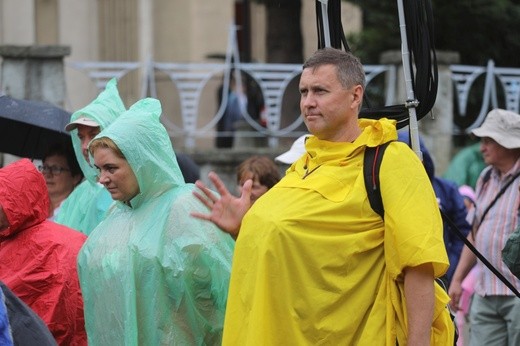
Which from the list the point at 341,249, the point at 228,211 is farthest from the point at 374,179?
the point at 228,211

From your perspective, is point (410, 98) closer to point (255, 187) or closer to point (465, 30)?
point (255, 187)

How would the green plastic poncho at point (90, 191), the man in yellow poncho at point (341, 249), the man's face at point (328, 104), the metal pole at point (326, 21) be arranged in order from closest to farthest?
the man in yellow poncho at point (341, 249)
the man's face at point (328, 104)
the metal pole at point (326, 21)
the green plastic poncho at point (90, 191)

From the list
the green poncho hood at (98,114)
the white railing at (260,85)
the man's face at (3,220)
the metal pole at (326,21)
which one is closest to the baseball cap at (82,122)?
the green poncho hood at (98,114)

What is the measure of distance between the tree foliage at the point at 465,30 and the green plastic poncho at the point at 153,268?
482 inches

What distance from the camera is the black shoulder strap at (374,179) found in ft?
16.4

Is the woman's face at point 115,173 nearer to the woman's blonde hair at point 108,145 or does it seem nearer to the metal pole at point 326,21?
the woman's blonde hair at point 108,145

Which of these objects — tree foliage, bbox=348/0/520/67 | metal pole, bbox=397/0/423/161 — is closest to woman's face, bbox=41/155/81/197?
metal pole, bbox=397/0/423/161

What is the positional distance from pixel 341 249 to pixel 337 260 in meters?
0.04

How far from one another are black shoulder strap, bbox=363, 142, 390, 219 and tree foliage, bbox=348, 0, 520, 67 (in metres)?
13.2

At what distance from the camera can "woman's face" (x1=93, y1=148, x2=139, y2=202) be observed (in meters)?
6.10

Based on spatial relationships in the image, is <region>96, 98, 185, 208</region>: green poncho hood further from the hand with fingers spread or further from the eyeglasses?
the eyeglasses

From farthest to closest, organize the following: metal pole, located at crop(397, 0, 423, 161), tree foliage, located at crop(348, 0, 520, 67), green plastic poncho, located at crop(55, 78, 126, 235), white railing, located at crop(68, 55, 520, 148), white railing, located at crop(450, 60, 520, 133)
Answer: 1. tree foliage, located at crop(348, 0, 520, 67)
2. white railing, located at crop(450, 60, 520, 133)
3. white railing, located at crop(68, 55, 520, 148)
4. green plastic poncho, located at crop(55, 78, 126, 235)
5. metal pole, located at crop(397, 0, 423, 161)

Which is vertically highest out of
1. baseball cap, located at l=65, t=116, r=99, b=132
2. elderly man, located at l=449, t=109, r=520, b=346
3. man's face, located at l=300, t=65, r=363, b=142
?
man's face, located at l=300, t=65, r=363, b=142

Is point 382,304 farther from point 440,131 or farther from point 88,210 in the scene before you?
→ point 440,131
